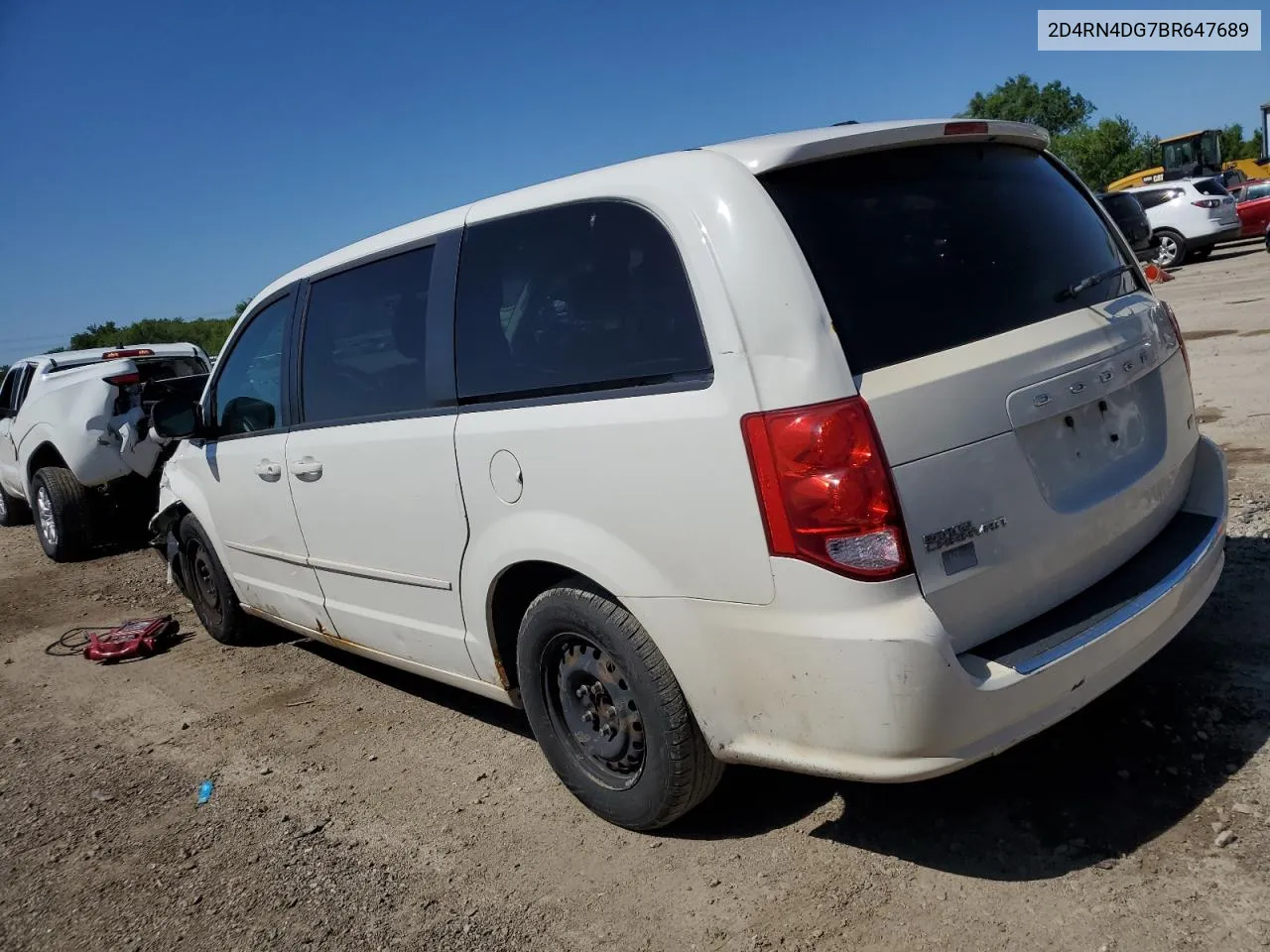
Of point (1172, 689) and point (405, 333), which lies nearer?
point (1172, 689)

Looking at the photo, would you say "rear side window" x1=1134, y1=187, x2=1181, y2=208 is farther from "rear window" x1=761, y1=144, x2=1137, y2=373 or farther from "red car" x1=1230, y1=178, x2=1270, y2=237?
"rear window" x1=761, y1=144, x2=1137, y2=373

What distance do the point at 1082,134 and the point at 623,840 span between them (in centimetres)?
7744

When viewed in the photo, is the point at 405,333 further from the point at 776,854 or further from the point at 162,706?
the point at 162,706

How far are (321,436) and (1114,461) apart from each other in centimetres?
283

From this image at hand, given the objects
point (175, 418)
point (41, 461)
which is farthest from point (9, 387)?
point (175, 418)

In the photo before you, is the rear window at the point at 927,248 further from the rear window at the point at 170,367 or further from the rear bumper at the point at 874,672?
the rear window at the point at 170,367

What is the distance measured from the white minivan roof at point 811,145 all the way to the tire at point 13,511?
9.90m

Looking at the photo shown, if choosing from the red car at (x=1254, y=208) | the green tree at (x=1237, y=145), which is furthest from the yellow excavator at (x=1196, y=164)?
the green tree at (x=1237, y=145)

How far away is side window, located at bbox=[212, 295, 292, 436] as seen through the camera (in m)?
4.39

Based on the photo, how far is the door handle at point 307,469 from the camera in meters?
3.92

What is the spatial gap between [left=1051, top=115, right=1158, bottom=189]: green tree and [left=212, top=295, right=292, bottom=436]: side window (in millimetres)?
70594

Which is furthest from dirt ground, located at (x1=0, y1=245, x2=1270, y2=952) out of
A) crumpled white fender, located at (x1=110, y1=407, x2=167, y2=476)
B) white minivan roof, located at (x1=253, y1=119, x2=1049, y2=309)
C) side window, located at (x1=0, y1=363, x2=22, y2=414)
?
side window, located at (x1=0, y1=363, x2=22, y2=414)

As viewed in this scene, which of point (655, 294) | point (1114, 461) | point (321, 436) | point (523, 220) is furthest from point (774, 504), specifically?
point (321, 436)

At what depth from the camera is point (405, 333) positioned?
141 inches
